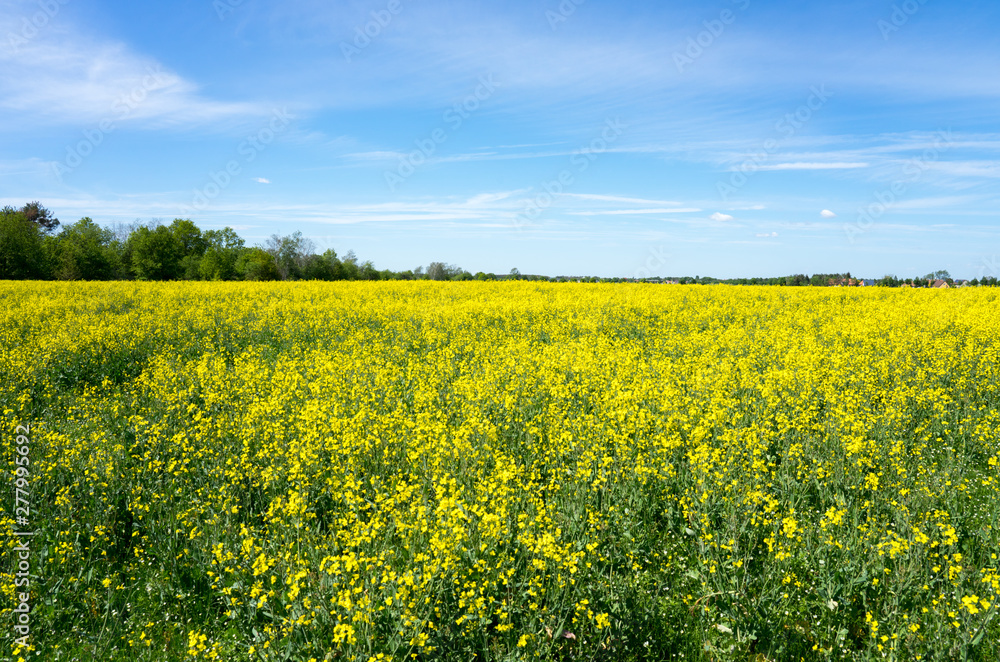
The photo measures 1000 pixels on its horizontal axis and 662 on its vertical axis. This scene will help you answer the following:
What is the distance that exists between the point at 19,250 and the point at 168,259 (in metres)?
17.3

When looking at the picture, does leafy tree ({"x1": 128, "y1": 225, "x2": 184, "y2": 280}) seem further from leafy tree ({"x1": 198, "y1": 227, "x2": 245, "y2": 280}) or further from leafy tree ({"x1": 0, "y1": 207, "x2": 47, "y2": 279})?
leafy tree ({"x1": 0, "y1": 207, "x2": 47, "y2": 279})

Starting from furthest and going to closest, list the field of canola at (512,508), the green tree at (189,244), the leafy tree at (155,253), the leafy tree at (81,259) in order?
the green tree at (189,244), the leafy tree at (155,253), the leafy tree at (81,259), the field of canola at (512,508)

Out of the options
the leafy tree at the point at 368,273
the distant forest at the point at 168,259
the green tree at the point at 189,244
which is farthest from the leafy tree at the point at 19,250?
the leafy tree at the point at 368,273

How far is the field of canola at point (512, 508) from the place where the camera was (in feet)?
12.8

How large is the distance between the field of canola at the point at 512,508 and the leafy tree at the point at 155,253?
60391mm

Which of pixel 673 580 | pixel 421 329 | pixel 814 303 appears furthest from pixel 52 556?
pixel 814 303

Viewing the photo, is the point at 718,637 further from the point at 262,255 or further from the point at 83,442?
the point at 262,255

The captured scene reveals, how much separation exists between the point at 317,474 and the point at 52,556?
2.75 metres

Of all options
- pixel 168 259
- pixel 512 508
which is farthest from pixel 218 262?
pixel 512 508

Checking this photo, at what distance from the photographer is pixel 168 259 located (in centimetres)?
6469

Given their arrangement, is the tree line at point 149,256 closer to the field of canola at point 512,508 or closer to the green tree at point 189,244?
the green tree at point 189,244

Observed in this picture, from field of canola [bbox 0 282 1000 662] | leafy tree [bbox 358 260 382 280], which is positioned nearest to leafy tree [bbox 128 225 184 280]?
leafy tree [bbox 358 260 382 280]

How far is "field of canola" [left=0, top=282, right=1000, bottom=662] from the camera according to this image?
3900 mm

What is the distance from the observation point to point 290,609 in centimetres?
402
